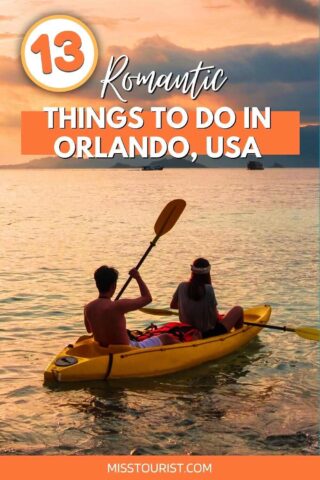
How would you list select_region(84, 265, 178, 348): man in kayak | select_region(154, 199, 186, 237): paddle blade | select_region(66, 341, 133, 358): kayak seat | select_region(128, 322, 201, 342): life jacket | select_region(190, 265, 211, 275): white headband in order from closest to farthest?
1. select_region(84, 265, 178, 348): man in kayak
2. select_region(66, 341, 133, 358): kayak seat
3. select_region(190, 265, 211, 275): white headband
4. select_region(128, 322, 201, 342): life jacket
5. select_region(154, 199, 186, 237): paddle blade

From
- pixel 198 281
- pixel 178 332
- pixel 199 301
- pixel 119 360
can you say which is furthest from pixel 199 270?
pixel 119 360

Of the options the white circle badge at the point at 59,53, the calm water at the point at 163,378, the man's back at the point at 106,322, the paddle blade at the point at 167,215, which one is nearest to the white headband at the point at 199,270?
the man's back at the point at 106,322

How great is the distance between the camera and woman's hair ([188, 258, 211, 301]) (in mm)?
9570

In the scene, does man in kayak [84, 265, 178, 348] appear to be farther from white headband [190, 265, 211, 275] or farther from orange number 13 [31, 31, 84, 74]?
orange number 13 [31, 31, 84, 74]

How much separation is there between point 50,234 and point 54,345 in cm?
1850

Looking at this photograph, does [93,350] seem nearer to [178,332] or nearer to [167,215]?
[178,332]

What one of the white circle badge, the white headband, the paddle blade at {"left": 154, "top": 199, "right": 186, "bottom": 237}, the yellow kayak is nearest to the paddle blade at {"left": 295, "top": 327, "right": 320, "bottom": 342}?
the yellow kayak

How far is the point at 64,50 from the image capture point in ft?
34.2

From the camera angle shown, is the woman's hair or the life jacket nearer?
the woman's hair

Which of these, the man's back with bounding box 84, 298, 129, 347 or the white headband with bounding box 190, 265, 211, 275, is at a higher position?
the white headband with bounding box 190, 265, 211, 275

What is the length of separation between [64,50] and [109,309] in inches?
144
